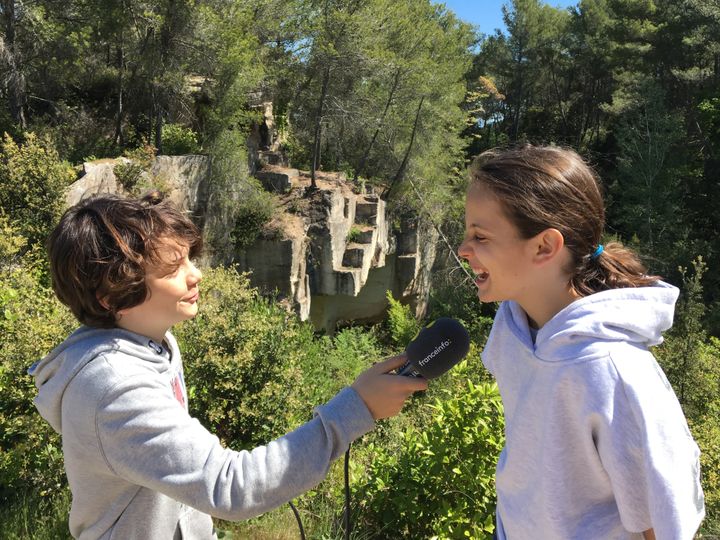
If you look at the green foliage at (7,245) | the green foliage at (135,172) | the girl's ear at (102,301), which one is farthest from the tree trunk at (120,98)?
the girl's ear at (102,301)

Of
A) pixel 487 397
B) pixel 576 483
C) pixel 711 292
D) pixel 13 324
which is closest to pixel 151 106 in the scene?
pixel 13 324

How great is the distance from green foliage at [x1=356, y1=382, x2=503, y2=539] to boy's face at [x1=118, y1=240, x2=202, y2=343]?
69.2 inches

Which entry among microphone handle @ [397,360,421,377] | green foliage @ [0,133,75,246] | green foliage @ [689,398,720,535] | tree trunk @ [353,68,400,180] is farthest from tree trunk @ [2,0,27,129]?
green foliage @ [689,398,720,535]

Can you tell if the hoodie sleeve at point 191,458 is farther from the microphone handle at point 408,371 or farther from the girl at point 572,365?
the girl at point 572,365

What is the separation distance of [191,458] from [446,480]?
193 cm

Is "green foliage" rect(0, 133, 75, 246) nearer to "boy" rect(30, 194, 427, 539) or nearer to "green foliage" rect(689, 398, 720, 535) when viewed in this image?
"boy" rect(30, 194, 427, 539)

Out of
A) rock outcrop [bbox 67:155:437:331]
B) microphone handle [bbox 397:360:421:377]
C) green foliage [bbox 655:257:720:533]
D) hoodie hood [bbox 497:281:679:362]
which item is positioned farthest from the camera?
rock outcrop [bbox 67:155:437:331]

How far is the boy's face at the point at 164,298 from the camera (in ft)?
4.44

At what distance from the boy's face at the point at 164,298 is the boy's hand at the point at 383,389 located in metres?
0.55

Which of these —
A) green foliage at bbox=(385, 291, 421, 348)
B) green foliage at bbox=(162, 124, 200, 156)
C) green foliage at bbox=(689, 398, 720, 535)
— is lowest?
green foliage at bbox=(385, 291, 421, 348)

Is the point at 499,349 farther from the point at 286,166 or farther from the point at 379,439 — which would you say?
the point at 286,166

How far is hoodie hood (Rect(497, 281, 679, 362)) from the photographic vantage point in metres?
1.17

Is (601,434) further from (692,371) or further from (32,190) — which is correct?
(692,371)

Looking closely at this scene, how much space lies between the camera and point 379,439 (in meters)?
6.91
